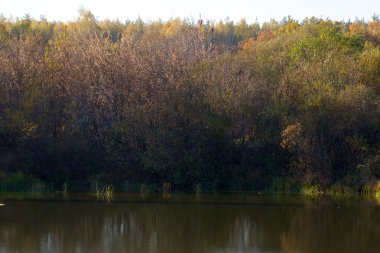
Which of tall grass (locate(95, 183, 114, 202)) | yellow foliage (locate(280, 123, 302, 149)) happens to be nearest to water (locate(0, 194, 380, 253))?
tall grass (locate(95, 183, 114, 202))

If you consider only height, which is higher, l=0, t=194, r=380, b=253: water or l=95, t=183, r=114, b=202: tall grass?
l=95, t=183, r=114, b=202: tall grass

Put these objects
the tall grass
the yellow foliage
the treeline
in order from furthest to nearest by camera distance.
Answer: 1. the treeline
2. the yellow foliage
3. the tall grass

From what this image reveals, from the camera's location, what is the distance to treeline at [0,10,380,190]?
3691 centimetres

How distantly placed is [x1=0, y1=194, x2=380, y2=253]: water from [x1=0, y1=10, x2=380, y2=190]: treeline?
3.28m

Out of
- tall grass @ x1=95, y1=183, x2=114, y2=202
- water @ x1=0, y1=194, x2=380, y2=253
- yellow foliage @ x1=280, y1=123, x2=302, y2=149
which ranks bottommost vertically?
water @ x1=0, y1=194, x2=380, y2=253

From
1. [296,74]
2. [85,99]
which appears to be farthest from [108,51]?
[296,74]

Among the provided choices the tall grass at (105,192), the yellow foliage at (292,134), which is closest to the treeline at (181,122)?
the yellow foliage at (292,134)

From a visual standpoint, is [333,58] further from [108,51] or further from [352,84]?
[108,51]

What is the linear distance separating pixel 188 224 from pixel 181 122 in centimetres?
1295

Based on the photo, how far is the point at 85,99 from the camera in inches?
1629

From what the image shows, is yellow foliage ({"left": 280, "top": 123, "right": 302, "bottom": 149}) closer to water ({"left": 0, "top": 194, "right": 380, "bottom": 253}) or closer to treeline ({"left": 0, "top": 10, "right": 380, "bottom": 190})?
treeline ({"left": 0, "top": 10, "right": 380, "bottom": 190})

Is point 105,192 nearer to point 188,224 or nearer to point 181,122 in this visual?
point 181,122

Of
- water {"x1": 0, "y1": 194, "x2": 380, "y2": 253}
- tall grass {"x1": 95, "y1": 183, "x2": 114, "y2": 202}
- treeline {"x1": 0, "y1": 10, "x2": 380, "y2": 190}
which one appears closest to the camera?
water {"x1": 0, "y1": 194, "x2": 380, "y2": 253}

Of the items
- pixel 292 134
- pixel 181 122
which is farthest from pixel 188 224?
pixel 181 122
